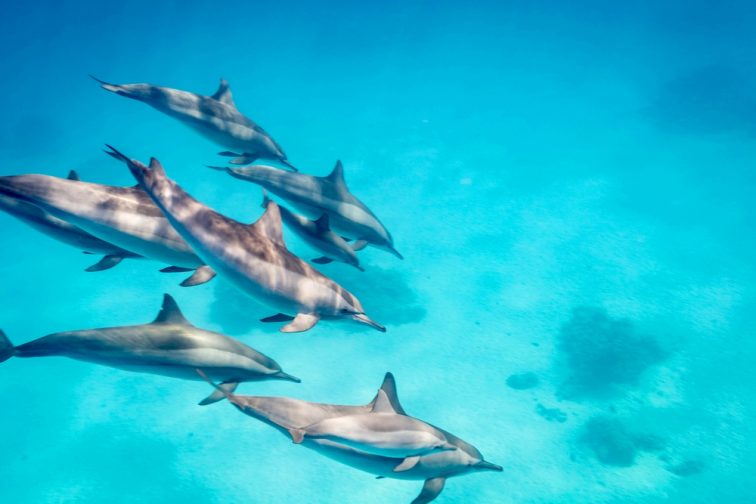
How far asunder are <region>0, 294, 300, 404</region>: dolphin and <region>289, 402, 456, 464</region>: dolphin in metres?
1.01

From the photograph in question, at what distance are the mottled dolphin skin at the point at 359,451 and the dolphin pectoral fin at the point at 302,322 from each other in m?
0.84

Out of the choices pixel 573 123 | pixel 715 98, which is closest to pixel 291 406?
pixel 573 123

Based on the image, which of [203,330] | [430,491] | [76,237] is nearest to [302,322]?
[203,330]

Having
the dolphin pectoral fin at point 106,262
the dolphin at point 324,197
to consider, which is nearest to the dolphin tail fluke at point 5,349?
the dolphin pectoral fin at point 106,262

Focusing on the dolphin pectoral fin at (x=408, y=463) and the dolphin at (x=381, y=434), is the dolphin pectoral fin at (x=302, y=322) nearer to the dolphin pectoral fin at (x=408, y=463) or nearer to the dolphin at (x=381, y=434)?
the dolphin at (x=381, y=434)

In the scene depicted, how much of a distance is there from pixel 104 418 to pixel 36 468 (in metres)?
1.65

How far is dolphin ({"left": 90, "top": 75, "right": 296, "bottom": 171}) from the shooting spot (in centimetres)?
697

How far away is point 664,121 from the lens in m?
28.0

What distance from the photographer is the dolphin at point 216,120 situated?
697 cm

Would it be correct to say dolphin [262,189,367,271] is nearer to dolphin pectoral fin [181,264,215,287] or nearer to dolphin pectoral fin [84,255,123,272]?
dolphin pectoral fin [181,264,215,287]

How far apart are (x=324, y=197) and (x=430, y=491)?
4.34m

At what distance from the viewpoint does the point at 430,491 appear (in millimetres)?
6211

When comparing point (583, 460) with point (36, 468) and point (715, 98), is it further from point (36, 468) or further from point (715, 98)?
point (715, 98)

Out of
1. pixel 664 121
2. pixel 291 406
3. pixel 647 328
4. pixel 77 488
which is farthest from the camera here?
pixel 664 121
